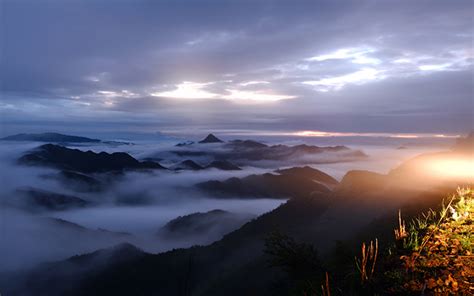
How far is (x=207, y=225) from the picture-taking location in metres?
175

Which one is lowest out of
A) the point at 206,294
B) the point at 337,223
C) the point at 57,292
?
the point at 57,292

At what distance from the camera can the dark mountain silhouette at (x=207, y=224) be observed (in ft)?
541

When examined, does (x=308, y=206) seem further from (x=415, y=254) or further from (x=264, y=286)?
(x=415, y=254)

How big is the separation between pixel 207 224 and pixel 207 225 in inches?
36.4

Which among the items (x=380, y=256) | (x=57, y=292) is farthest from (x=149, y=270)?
(x=380, y=256)

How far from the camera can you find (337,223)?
181 ft

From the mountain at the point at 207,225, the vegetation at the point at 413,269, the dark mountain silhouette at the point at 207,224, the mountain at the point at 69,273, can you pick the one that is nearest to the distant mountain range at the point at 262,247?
the mountain at the point at 69,273

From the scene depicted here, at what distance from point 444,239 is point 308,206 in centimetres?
7311

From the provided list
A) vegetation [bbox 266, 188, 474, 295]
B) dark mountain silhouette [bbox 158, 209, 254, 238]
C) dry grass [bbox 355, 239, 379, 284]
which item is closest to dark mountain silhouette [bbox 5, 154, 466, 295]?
vegetation [bbox 266, 188, 474, 295]

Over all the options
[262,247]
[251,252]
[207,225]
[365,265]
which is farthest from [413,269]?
[207,225]

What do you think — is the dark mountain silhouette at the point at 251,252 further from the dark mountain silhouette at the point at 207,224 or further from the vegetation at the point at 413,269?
the dark mountain silhouette at the point at 207,224

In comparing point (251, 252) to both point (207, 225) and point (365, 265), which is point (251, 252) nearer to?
point (365, 265)

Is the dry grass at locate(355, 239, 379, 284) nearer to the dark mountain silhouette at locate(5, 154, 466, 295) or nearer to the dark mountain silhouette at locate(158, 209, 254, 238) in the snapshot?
the dark mountain silhouette at locate(5, 154, 466, 295)

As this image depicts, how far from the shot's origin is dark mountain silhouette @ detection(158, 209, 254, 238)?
16500 cm
